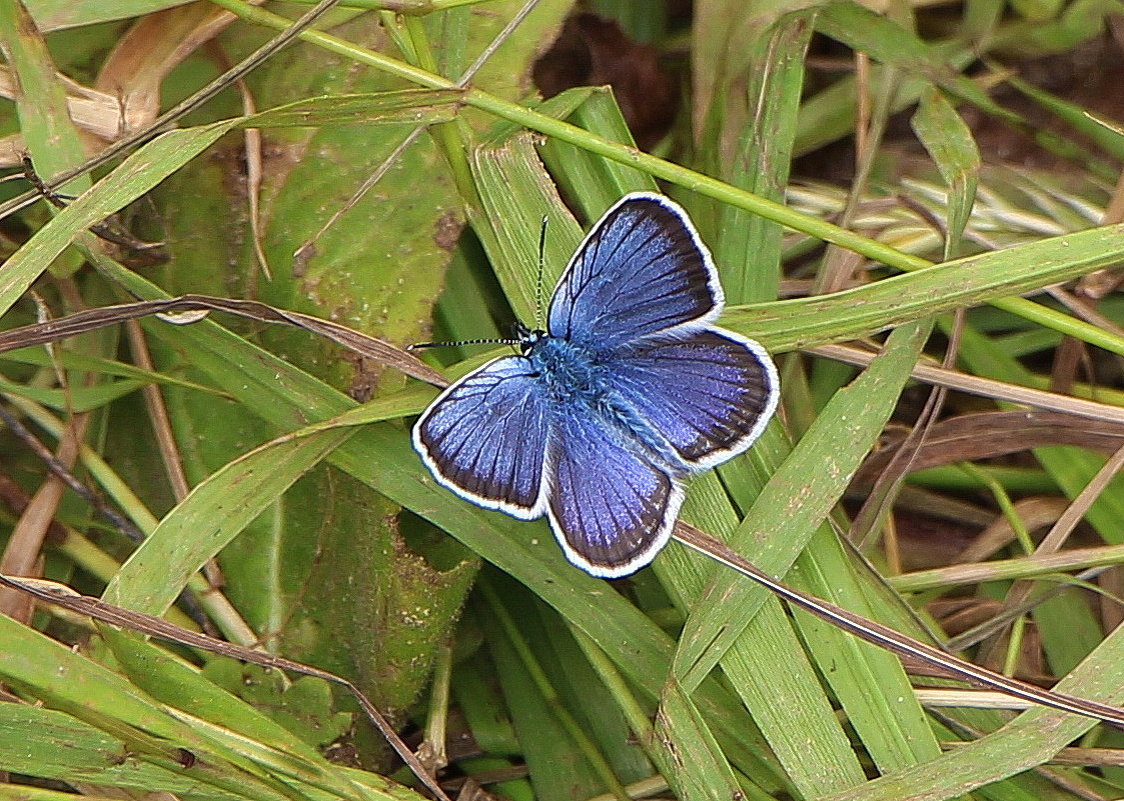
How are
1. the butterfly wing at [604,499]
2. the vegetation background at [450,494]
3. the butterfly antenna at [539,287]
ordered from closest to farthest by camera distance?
the butterfly wing at [604,499]
the vegetation background at [450,494]
the butterfly antenna at [539,287]

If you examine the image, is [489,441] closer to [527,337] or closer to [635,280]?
[527,337]

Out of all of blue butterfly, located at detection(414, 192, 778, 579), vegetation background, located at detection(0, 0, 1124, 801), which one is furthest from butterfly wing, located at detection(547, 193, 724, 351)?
vegetation background, located at detection(0, 0, 1124, 801)

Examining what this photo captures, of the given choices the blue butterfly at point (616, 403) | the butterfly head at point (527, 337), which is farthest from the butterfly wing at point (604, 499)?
the butterfly head at point (527, 337)

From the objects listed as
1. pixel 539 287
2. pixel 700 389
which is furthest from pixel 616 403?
pixel 539 287

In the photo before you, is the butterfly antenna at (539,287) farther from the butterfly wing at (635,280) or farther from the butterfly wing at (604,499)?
the butterfly wing at (604,499)

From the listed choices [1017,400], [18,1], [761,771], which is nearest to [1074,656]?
[1017,400]

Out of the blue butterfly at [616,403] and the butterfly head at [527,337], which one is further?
the butterfly head at [527,337]

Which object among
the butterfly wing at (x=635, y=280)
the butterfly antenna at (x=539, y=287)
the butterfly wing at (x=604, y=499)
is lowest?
the butterfly wing at (x=604, y=499)

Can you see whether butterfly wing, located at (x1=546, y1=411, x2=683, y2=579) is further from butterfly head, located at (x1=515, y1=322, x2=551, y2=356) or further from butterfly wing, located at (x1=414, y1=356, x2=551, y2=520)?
butterfly head, located at (x1=515, y1=322, x2=551, y2=356)
